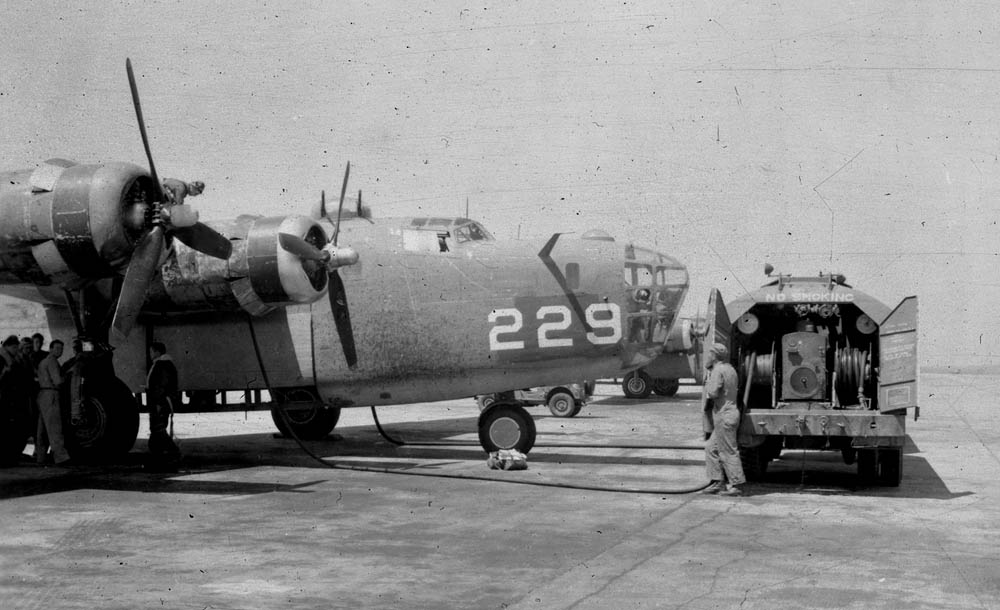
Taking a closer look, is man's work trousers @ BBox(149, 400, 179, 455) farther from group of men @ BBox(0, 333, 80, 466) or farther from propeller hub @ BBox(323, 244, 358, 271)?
propeller hub @ BBox(323, 244, 358, 271)

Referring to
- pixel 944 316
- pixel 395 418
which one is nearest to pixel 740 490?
pixel 395 418

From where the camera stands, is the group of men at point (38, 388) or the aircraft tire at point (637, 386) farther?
the aircraft tire at point (637, 386)

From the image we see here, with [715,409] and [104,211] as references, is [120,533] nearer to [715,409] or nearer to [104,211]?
[104,211]

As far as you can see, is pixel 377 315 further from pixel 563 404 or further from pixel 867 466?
pixel 563 404

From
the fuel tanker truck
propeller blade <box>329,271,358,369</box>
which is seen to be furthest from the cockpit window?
the fuel tanker truck

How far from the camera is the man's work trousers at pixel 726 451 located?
12.4 metres

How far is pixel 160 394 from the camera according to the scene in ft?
49.5

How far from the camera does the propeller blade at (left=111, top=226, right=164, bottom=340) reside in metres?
12.7

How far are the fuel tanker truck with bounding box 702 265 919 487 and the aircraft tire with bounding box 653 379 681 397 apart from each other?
16.7 m

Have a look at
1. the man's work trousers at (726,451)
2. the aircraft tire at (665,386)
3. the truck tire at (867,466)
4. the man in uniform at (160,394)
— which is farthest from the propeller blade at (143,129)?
the aircraft tire at (665,386)

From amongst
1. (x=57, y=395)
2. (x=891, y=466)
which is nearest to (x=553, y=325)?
(x=891, y=466)

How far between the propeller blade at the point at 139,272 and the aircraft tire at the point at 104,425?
116 inches

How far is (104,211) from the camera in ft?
40.5

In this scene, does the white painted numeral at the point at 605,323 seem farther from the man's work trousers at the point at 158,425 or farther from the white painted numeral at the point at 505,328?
the man's work trousers at the point at 158,425
